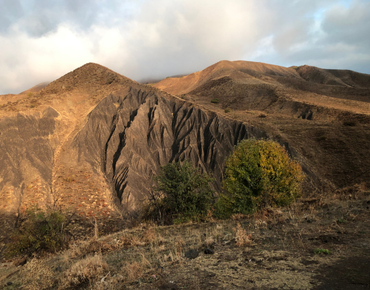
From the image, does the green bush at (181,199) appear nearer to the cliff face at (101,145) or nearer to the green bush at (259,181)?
the green bush at (259,181)

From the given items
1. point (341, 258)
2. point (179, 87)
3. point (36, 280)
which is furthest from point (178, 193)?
point (179, 87)

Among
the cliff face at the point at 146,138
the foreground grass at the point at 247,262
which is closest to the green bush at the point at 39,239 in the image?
the foreground grass at the point at 247,262

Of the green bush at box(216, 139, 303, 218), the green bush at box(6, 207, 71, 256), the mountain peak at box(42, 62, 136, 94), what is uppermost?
the mountain peak at box(42, 62, 136, 94)

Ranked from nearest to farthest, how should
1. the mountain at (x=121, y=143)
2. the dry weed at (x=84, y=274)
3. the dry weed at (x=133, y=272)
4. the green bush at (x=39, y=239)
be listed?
1. the dry weed at (x=133, y=272)
2. the dry weed at (x=84, y=274)
3. the green bush at (x=39, y=239)
4. the mountain at (x=121, y=143)

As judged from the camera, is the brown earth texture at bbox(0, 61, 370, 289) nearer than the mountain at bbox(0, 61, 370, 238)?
Yes

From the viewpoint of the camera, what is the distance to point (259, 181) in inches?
602

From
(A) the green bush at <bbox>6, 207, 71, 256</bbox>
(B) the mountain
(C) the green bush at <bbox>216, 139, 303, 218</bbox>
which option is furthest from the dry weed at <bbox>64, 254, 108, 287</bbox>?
(B) the mountain

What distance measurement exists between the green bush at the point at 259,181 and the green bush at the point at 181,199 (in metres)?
1.72

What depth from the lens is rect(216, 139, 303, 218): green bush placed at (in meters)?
14.9

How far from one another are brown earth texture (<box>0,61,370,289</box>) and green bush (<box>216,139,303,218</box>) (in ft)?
6.30

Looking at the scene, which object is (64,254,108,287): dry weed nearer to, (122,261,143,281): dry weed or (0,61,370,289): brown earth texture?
(0,61,370,289): brown earth texture

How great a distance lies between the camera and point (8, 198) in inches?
883

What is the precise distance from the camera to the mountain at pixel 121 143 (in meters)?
24.7

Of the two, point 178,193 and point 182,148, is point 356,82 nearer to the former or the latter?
point 182,148
